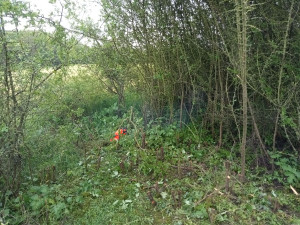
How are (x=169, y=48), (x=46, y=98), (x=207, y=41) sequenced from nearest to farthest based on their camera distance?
(x=46, y=98) < (x=207, y=41) < (x=169, y=48)

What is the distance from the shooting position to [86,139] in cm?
474

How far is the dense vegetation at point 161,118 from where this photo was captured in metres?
2.64

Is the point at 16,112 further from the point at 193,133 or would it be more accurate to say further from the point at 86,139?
the point at 193,133

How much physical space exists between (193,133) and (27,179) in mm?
2456

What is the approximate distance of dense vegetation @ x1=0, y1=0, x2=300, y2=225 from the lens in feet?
8.67

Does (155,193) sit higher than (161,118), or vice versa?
(161,118)

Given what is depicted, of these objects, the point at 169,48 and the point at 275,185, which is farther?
the point at 169,48

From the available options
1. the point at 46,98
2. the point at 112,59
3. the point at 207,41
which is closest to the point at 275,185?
the point at 207,41

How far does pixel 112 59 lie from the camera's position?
16.8ft

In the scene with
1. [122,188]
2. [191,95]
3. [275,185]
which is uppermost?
[191,95]

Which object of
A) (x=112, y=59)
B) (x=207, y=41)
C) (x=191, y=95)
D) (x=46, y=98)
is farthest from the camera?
(x=112, y=59)

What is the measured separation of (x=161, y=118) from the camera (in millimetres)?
4715

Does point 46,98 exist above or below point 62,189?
above

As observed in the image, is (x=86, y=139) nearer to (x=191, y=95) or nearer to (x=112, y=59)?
(x=112, y=59)
